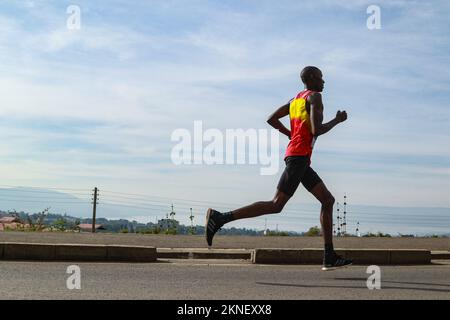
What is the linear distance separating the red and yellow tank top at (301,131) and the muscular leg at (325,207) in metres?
0.41

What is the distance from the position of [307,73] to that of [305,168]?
1096 mm

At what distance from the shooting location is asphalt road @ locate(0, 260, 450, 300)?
5688 mm

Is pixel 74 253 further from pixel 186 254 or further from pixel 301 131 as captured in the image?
pixel 301 131

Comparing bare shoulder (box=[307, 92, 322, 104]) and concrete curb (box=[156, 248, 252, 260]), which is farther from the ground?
bare shoulder (box=[307, 92, 322, 104])

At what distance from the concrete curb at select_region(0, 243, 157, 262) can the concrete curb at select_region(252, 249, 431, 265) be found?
1517 millimetres

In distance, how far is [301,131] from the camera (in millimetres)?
7312

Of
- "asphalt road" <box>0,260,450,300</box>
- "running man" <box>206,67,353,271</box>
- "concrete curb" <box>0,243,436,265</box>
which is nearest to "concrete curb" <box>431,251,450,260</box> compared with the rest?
"concrete curb" <box>0,243,436,265</box>

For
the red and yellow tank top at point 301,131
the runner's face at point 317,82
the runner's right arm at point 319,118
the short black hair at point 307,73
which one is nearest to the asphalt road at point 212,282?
the red and yellow tank top at point 301,131

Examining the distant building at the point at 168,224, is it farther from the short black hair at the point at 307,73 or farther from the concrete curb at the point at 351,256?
the short black hair at the point at 307,73

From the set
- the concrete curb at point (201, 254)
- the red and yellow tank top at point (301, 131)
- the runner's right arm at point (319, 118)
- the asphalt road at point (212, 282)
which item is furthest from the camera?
the concrete curb at point (201, 254)

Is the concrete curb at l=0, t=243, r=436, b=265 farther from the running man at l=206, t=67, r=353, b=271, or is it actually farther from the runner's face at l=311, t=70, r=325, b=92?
the runner's face at l=311, t=70, r=325, b=92

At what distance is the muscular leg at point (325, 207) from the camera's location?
735 cm

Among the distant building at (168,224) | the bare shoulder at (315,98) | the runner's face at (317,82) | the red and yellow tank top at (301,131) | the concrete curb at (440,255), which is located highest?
the runner's face at (317,82)
